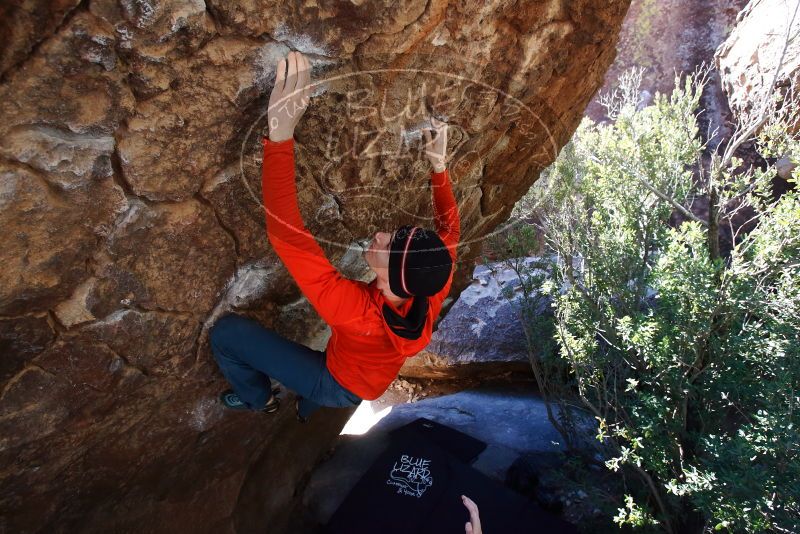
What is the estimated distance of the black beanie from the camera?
1.96 m

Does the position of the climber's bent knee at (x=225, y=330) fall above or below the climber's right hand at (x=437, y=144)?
below

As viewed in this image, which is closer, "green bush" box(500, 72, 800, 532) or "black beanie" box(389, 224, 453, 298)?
"black beanie" box(389, 224, 453, 298)

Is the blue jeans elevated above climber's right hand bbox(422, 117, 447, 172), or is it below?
below

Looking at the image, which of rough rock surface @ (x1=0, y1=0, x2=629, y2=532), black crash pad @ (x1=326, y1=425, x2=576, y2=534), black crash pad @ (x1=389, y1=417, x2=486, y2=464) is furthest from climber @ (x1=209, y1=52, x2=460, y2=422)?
black crash pad @ (x1=389, y1=417, x2=486, y2=464)

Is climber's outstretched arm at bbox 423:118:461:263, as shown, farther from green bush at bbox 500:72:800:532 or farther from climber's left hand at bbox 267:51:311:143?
green bush at bbox 500:72:800:532

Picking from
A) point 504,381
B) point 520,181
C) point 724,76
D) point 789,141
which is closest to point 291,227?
point 520,181

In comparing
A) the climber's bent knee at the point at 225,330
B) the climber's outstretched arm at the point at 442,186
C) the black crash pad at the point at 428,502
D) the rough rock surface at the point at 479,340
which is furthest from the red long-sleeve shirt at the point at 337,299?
the rough rock surface at the point at 479,340

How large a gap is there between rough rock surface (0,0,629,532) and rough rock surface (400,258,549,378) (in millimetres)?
3067

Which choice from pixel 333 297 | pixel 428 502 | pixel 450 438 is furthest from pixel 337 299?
pixel 450 438

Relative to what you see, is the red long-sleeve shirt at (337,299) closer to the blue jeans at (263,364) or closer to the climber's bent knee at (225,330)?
the blue jeans at (263,364)

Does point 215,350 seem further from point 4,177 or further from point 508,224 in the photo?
point 508,224

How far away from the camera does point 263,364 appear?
2.31 metres

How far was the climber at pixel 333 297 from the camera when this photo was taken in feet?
5.97

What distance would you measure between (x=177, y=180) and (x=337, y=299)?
677 mm
